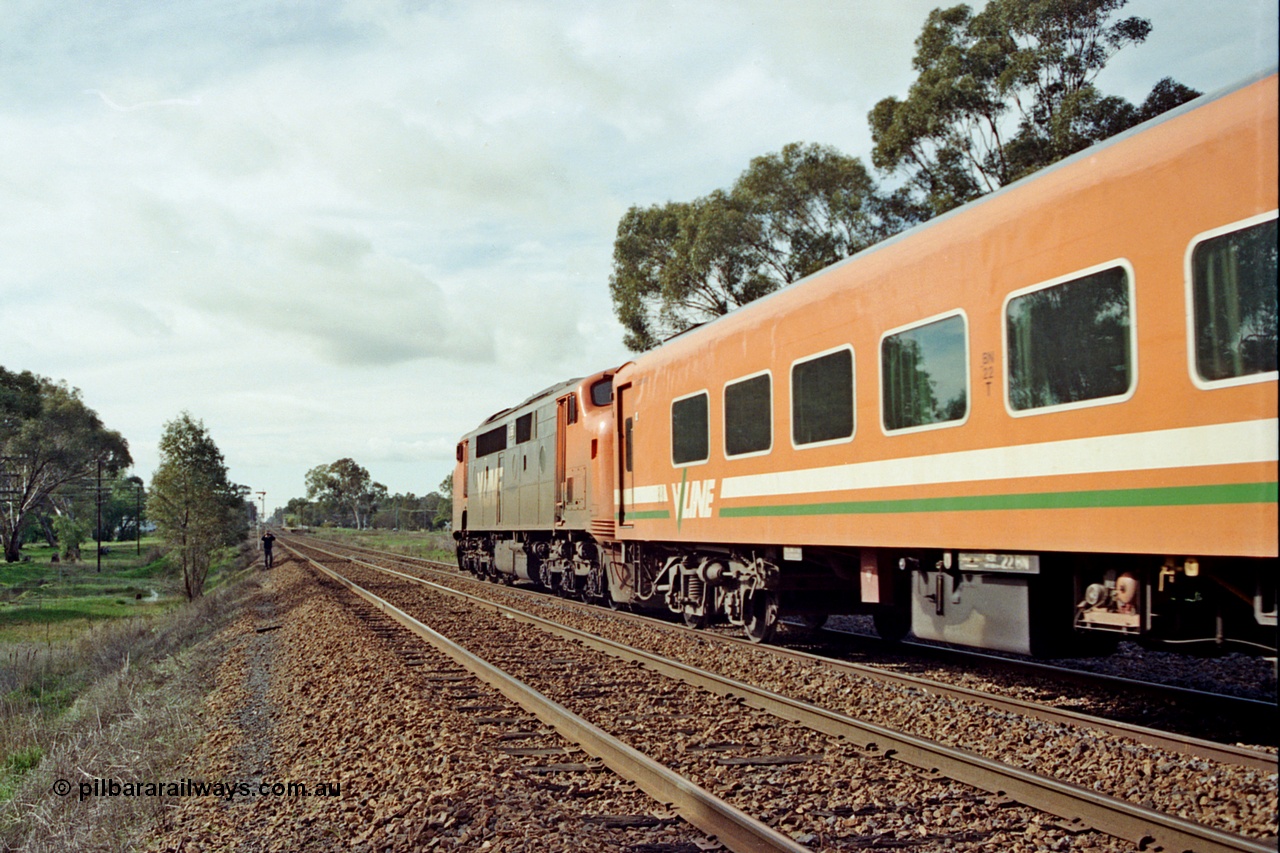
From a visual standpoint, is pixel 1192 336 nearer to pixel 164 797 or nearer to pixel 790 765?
pixel 790 765

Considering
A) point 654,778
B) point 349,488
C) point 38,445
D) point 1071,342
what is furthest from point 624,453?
point 349,488

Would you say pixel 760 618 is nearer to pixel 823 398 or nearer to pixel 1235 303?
pixel 823 398

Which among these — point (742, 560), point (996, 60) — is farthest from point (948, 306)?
point (996, 60)

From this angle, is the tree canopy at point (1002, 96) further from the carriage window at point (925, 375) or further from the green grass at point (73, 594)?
the green grass at point (73, 594)

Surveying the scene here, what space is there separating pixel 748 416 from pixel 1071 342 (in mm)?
4523

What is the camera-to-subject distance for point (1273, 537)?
424cm

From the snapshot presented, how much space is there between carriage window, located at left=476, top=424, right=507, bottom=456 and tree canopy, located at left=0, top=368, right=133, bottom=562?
40.0 metres

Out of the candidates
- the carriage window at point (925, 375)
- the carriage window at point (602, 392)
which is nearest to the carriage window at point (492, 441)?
the carriage window at point (602, 392)

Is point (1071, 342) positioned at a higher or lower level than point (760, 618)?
higher

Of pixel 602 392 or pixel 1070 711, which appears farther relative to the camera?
pixel 602 392

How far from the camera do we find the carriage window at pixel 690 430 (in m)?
11.3

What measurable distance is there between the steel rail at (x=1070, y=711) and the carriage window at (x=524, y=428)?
9.75 m

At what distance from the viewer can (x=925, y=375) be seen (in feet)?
24.1

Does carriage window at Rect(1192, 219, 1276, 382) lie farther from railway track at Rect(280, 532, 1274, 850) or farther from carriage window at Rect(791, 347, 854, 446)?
carriage window at Rect(791, 347, 854, 446)
